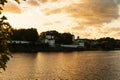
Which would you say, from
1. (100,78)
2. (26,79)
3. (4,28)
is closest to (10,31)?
(4,28)

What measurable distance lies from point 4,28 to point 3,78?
58.3 metres

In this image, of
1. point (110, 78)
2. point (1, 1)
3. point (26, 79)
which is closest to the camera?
point (1, 1)

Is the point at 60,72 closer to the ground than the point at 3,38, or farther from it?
closer to the ground

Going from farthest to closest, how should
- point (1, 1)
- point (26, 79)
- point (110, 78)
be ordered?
1. point (110, 78)
2. point (26, 79)
3. point (1, 1)

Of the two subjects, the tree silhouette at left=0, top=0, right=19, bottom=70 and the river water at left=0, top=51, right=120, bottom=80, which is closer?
the tree silhouette at left=0, top=0, right=19, bottom=70

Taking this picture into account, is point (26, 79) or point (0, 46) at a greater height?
point (0, 46)

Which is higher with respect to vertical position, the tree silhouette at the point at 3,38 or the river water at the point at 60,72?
the tree silhouette at the point at 3,38

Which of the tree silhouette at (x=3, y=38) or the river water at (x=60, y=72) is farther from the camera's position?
the river water at (x=60, y=72)

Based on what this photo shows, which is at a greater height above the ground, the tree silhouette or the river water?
the tree silhouette

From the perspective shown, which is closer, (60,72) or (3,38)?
(3,38)

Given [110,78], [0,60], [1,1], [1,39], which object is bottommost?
[110,78]

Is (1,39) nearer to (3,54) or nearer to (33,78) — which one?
(3,54)

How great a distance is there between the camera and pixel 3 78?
72.3 metres

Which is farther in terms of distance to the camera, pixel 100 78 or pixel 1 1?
pixel 100 78
